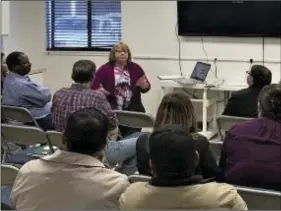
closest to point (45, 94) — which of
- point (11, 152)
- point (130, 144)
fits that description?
point (11, 152)

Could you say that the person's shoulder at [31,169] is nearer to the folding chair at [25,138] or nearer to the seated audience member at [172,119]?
the seated audience member at [172,119]

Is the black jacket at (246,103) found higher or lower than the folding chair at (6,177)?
higher

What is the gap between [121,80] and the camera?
5223mm

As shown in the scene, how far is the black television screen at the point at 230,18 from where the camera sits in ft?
20.5

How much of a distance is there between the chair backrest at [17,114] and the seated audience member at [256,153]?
5.97 feet

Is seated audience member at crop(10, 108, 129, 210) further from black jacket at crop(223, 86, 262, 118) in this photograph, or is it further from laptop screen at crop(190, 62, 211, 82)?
laptop screen at crop(190, 62, 211, 82)

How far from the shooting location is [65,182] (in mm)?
2195

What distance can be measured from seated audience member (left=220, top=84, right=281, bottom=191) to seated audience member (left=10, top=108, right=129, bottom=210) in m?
0.85

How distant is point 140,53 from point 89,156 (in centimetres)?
475

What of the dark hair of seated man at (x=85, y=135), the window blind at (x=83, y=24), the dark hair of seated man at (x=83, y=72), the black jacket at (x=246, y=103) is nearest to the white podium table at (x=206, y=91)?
the window blind at (x=83, y=24)

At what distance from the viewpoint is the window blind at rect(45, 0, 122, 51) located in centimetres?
726

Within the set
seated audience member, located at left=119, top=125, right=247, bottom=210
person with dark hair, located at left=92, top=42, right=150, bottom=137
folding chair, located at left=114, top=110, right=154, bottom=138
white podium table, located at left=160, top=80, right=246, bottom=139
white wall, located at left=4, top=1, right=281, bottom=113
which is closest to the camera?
seated audience member, located at left=119, top=125, right=247, bottom=210

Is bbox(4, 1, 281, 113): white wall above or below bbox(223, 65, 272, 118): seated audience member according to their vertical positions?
above

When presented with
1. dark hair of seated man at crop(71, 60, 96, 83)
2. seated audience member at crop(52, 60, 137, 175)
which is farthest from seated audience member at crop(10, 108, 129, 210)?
dark hair of seated man at crop(71, 60, 96, 83)
